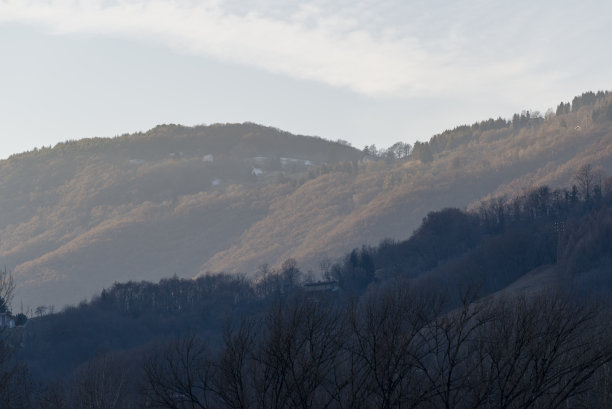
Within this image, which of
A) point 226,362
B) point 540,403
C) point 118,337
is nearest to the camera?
point 226,362

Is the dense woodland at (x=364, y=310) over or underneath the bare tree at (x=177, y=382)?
underneath

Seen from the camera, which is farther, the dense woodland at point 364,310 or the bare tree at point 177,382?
the dense woodland at point 364,310

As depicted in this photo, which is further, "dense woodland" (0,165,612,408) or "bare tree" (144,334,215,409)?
"dense woodland" (0,165,612,408)

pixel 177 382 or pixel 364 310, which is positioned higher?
pixel 177 382

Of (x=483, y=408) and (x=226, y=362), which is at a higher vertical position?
(x=226, y=362)

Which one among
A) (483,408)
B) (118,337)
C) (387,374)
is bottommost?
(118,337)

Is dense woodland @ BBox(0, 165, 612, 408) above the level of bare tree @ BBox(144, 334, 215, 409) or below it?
below

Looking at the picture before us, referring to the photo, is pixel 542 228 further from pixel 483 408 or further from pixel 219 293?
pixel 483 408

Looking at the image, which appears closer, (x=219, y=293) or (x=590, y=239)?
(x=590, y=239)

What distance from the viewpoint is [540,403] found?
125 ft

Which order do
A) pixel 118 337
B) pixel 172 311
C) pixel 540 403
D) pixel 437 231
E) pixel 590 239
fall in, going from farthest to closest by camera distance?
pixel 437 231 < pixel 172 311 < pixel 118 337 < pixel 590 239 < pixel 540 403

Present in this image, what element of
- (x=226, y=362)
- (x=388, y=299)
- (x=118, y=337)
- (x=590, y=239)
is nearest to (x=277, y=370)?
(x=226, y=362)

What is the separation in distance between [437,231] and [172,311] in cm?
5695

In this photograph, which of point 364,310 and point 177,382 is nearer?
point 177,382
